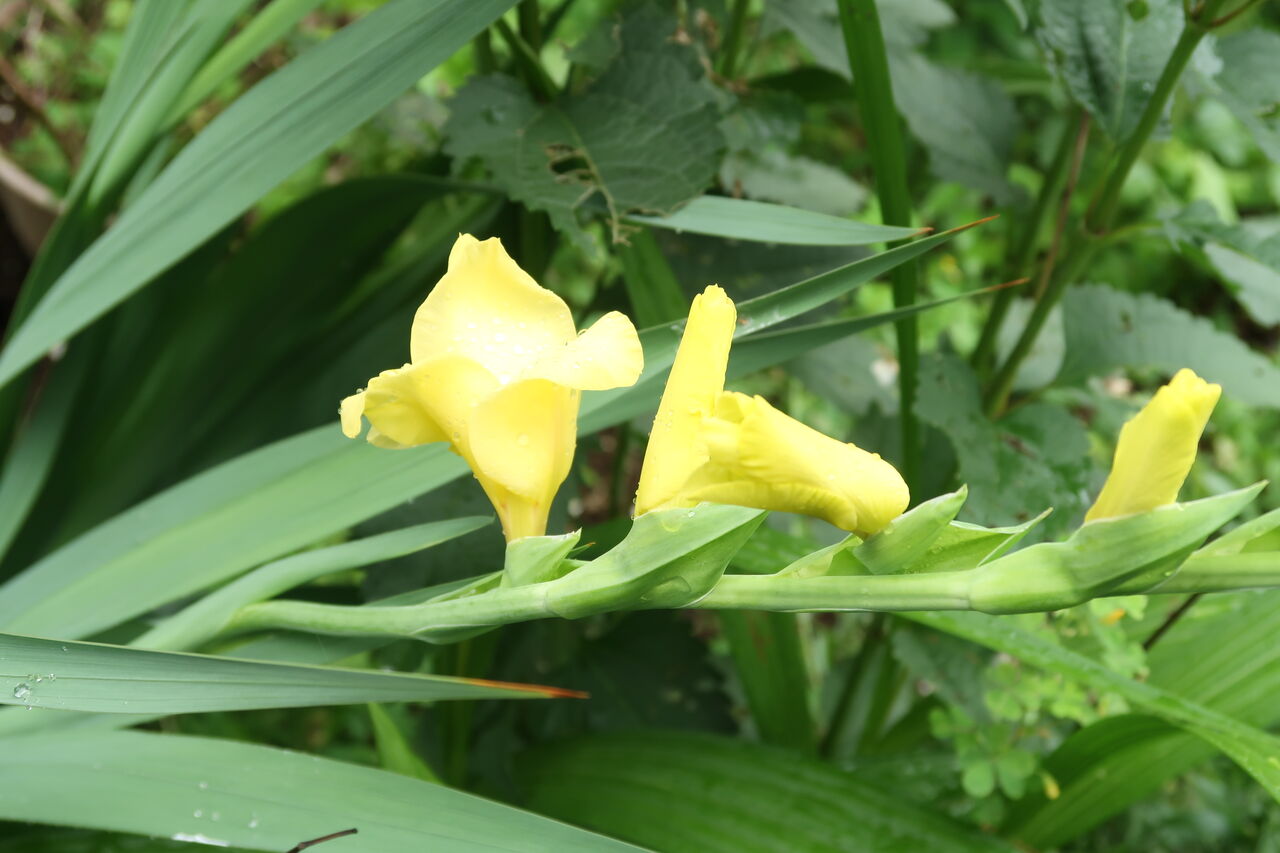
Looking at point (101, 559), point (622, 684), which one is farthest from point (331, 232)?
point (622, 684)

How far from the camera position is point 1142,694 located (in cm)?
60

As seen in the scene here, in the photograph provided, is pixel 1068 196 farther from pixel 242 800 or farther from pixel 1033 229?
pixel 242 800

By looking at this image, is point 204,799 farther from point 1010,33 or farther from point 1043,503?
point 1010,33

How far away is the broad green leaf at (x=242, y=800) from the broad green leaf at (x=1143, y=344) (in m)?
0.63

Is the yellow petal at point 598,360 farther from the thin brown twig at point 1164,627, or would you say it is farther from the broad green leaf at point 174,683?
the thin brown twig at point 1164,627

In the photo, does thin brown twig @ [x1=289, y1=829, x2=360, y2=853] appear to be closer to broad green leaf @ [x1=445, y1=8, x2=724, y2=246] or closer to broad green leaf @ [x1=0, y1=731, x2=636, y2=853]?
broad green leaf @ [x1=0, y1=731, x2=636, y2=853]

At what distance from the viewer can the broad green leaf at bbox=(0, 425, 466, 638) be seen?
63cm

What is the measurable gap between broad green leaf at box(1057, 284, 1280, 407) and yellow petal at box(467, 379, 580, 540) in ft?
1.96

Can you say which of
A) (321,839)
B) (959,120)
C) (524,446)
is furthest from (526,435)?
(959,120)

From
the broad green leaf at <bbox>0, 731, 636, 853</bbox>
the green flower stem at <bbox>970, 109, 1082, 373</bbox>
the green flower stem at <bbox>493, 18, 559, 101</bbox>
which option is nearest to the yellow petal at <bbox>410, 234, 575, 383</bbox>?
the broad green leaf at <bbox>0, 731, 636, 853</bbox>

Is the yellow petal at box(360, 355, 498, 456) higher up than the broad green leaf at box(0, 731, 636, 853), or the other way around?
the yellow petal at box(360, 355, 498, 456)

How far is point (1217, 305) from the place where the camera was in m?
2.20

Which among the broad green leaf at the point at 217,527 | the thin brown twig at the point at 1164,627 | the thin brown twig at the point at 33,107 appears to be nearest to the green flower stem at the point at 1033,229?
the thin brown twig at the point at 1164,627

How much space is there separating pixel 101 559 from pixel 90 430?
0.28 m
